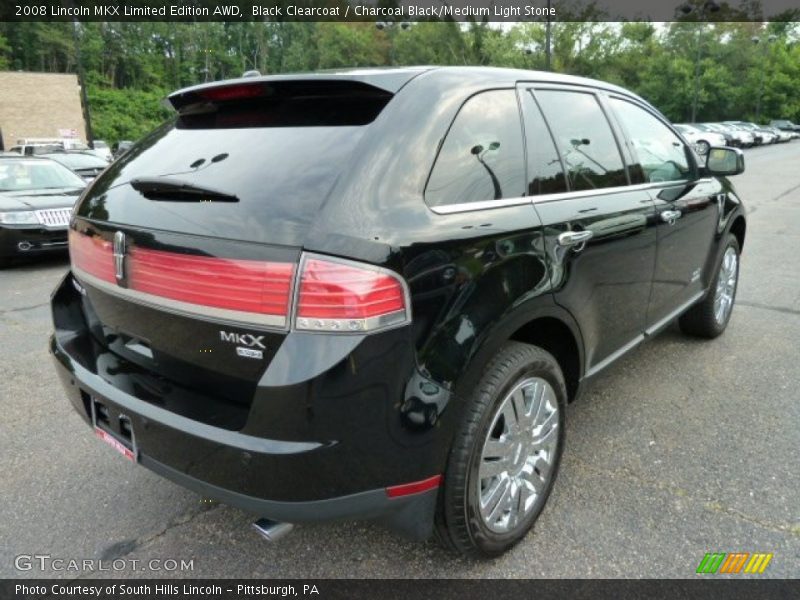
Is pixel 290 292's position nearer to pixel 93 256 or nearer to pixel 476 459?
pixel 476 459

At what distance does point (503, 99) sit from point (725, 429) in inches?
82.7

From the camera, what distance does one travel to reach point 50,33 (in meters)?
55.7

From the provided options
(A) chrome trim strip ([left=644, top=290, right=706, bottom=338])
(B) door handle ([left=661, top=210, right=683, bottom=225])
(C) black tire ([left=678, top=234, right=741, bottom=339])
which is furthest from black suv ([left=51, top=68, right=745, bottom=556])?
(C) black tire ([left=678, top=234, right=741, bottom=339])

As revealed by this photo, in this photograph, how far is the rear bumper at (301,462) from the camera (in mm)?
1703

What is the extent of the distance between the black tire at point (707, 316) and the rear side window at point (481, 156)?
241 cm

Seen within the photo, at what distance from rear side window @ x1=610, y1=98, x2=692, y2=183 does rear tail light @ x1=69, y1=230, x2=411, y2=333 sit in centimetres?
204

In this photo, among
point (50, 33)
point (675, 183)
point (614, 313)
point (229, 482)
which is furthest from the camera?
point (50, 33)

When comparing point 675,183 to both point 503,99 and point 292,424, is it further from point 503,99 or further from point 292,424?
point 292,424

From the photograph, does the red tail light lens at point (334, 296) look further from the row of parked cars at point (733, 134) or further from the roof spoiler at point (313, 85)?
the row of parked cars at point (733, 134)

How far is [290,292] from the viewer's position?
1.67 m

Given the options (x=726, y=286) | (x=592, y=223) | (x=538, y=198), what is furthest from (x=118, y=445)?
(x=726, y=286)

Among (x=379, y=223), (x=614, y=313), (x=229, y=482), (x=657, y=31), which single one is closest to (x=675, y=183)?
(x=614, y=313)

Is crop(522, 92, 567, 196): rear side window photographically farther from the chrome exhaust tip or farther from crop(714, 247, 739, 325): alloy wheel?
crop(714, 247, 739, 325): alloy wheel

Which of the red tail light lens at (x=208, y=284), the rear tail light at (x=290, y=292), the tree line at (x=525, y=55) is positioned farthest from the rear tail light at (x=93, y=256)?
the tree line at (x=525, y=55)
